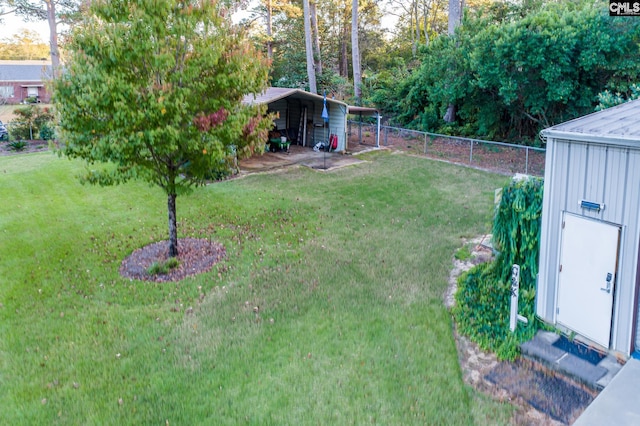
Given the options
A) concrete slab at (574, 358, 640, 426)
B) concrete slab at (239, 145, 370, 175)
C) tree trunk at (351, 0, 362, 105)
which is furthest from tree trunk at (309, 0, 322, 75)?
concrete slab at (574, 358, 640, 426)

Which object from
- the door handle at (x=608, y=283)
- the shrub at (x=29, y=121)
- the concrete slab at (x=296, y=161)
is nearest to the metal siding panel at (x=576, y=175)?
the door handle at (x=608, y=283)

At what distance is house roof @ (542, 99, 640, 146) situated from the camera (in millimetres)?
5328

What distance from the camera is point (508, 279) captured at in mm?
7496

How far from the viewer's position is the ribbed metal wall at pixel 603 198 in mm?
5438

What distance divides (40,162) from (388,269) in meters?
15.5

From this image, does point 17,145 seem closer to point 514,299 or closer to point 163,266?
point 163,266

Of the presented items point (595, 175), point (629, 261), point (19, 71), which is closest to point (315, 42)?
point (595, 175)

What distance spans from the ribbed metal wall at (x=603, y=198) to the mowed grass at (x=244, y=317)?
1.86m

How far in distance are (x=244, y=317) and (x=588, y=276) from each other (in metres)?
4.78

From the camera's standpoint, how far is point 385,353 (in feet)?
20.5

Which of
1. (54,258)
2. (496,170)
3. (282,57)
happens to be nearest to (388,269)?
(54,258)

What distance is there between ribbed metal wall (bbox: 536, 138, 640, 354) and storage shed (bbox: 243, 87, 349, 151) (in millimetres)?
14654

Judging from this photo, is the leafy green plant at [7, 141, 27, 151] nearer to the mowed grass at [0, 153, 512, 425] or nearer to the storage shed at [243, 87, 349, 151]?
the mowed grass at [0, 153, 512, 425]

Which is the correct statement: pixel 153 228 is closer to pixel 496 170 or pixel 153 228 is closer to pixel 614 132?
pixel 614 132
